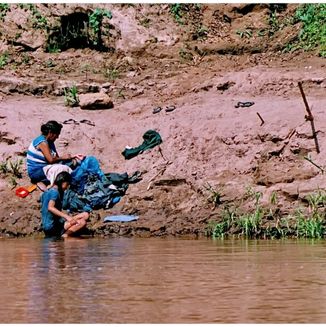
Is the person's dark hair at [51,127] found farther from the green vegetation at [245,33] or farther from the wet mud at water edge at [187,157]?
the green vegetation at [245,33]

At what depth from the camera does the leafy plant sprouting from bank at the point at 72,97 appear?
533 inches

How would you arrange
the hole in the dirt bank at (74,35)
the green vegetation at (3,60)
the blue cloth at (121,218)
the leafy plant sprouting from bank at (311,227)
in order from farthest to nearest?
1. the hole in the dirt bank at (74,35)
2. the green vegetation at (3,60)
3. the blue cloth at (121,218)
4. the leafy plant sprouting from bank at (311,227)

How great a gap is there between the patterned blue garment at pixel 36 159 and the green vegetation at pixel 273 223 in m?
2.20

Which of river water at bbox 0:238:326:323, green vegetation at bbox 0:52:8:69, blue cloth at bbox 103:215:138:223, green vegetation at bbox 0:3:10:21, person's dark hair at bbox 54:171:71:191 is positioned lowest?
river water at bbox 0:238:326:323

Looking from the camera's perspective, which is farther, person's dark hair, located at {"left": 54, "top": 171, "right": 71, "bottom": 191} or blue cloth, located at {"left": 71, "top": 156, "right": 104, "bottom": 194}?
blue cloth, located at {"left": 71, "top": 156, "right": 104, "bottom": 194}

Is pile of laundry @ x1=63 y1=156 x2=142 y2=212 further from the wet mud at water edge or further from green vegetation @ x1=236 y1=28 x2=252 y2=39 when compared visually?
green vegetation @ x1=236 y1=28 x2=252 y2=39

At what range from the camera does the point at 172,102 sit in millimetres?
13305

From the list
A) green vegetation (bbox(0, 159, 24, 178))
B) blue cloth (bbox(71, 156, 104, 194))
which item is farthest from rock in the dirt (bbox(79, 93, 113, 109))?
blue cloth (bbox(71, 156, 104, 194))

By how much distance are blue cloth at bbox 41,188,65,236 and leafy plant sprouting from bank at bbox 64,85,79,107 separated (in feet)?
10.4

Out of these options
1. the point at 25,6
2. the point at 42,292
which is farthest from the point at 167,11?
the point at 42,292

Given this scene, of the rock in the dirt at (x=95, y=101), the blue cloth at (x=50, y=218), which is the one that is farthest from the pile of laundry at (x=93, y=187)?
the rock in the dirt at (x=95, y=101)

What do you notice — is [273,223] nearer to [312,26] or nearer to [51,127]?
[51,127]

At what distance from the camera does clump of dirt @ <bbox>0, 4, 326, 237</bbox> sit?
35.2 feet


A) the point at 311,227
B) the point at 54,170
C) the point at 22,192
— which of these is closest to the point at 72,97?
the point at 22,192
